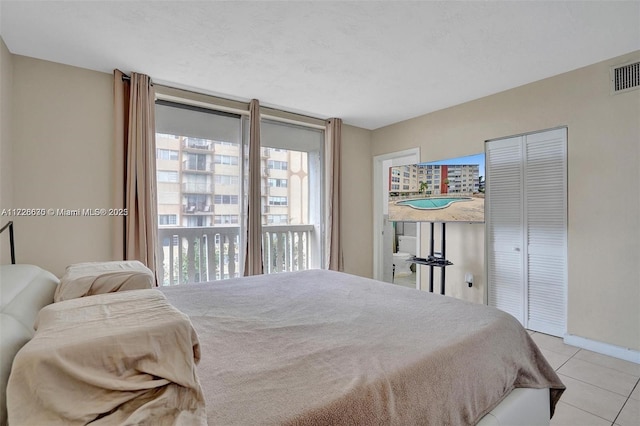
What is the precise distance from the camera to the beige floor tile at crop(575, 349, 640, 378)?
233cm

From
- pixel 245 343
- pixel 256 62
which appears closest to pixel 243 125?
pixel 256 62

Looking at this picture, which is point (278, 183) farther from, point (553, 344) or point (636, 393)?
point (636, 393)

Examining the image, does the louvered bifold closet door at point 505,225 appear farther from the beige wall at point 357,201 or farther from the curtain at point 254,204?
the curtain at point 254,204

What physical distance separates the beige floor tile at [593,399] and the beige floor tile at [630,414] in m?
0.02

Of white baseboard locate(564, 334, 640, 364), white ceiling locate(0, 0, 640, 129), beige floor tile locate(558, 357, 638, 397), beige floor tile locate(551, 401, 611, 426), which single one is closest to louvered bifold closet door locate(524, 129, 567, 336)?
white baseboard locate(564, 334, 640, 364)

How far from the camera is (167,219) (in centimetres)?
330

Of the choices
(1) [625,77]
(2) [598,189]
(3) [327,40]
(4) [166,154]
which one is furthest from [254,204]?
(1) [625,77]

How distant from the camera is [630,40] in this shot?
2.37 m

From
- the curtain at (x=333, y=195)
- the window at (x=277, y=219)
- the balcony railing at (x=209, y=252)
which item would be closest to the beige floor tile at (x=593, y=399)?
the curtain at (x=333, y=195)

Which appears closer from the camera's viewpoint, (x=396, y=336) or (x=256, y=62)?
(x=396, y=336)

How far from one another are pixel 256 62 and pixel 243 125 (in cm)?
110

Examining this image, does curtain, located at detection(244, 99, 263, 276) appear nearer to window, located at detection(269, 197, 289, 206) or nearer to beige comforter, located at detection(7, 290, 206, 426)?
window, located at detection(269, 197, 289, 206)

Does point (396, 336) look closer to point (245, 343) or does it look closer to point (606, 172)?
point (245, 343)

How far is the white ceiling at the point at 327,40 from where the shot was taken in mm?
1996
